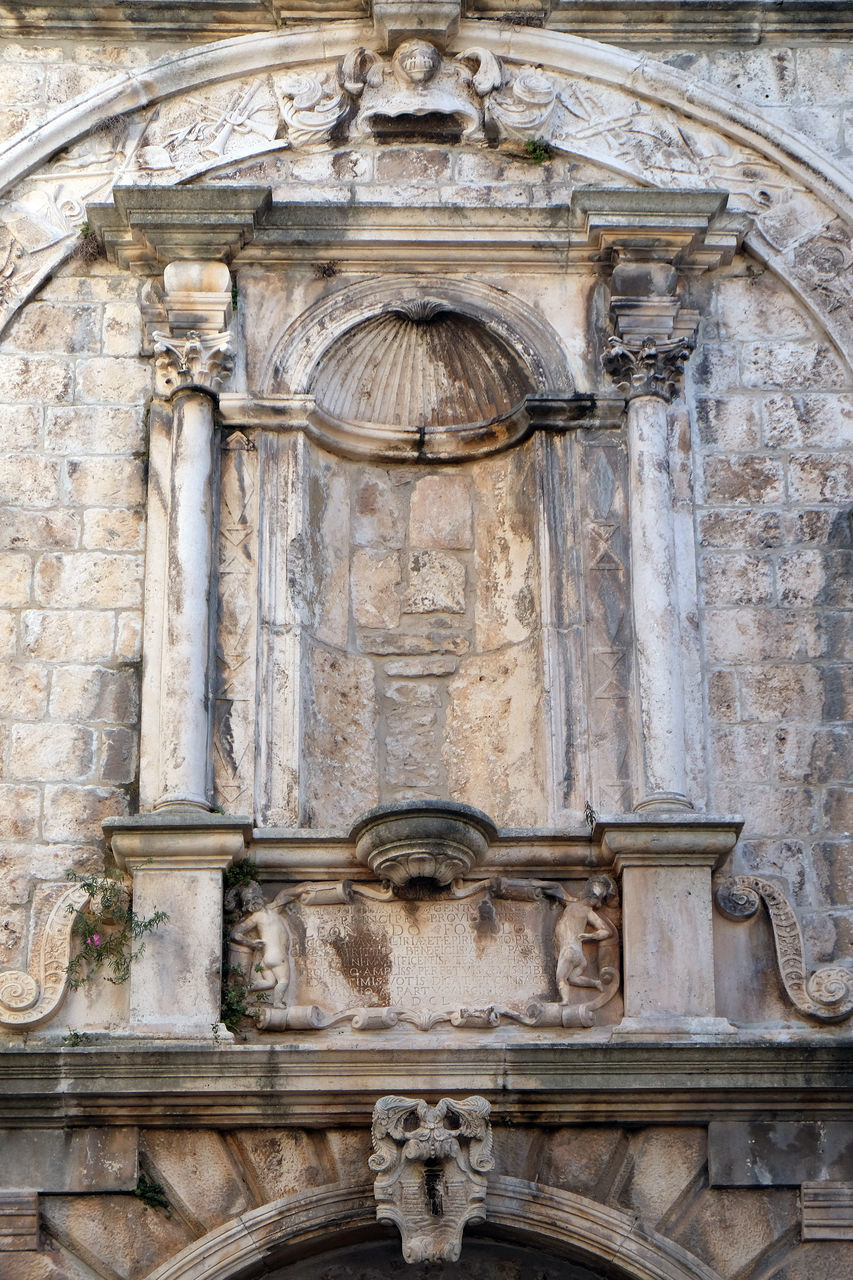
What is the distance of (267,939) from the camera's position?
27.9 feet

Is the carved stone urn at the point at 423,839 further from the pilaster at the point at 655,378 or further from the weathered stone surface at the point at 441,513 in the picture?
the weathered stone surface at the point at 441,513

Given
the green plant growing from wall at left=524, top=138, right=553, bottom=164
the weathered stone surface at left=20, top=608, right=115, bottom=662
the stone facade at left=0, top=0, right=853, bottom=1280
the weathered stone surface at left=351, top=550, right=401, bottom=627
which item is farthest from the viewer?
the green plant growing from wall at left=524, top=138, right=553, bottom=164

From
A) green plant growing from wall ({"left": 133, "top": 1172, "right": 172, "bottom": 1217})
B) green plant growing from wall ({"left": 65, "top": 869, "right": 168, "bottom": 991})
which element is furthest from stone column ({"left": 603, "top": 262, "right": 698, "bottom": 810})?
green plant growing from wall ({"left": 133, "top": 1172, "right": 172, "bottom": 1217})

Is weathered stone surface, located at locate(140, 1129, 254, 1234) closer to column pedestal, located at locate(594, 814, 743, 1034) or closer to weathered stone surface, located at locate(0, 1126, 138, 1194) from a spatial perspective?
weathered stone surface, located at locate(0, 1126, 138, 1194)

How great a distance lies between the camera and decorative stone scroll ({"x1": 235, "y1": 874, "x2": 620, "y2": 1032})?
8414 mm

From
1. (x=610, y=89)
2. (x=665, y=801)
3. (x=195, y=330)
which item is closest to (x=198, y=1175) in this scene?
(x=665, y=801)

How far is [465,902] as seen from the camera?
8.62 meters

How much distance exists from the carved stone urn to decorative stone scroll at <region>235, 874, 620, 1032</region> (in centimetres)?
12

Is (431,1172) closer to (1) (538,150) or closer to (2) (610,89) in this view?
(1) (538,150)

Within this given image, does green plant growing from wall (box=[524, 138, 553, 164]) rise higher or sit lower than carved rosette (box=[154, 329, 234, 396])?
higher

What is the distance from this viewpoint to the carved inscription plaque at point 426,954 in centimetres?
848

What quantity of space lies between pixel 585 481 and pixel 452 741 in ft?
3.58

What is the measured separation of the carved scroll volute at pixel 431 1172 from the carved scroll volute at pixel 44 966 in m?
1.23

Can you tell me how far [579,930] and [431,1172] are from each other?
1045mm
